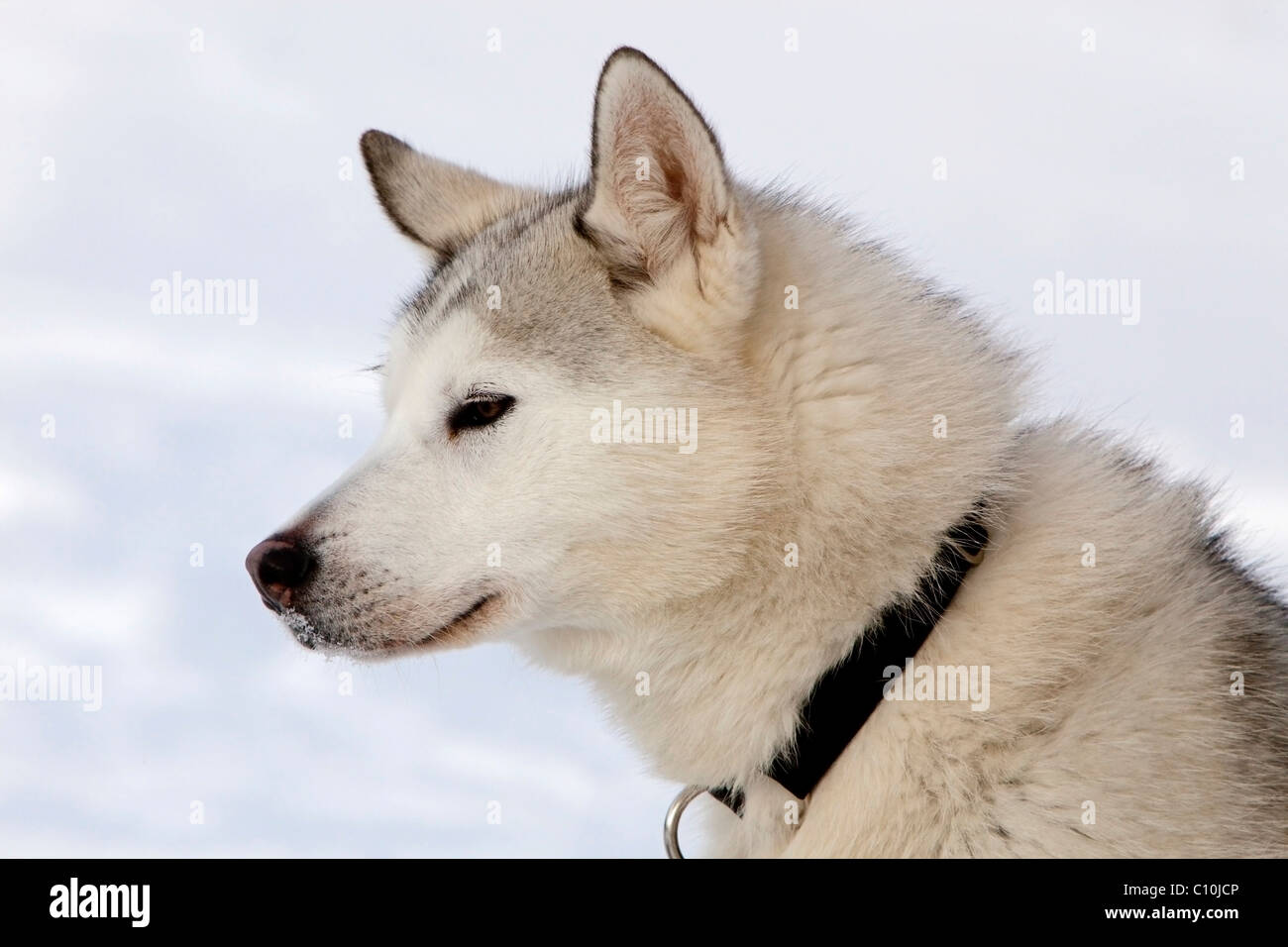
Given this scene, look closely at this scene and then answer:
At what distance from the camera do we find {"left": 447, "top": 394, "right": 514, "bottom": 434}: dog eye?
4.26m

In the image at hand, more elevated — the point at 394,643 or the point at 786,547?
the point at 786,547

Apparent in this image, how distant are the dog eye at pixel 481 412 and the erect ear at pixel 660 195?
59 cm

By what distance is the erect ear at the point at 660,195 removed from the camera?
13.3 ft

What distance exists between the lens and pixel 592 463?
13.5ft

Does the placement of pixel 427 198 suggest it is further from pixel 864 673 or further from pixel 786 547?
pixel 864 673

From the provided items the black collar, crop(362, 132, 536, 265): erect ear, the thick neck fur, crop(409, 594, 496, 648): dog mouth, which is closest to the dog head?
crop(409, 594, 496, 648): dog mouth

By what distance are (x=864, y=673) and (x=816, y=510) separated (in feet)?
1.72

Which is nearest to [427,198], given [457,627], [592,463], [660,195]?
[660,195]

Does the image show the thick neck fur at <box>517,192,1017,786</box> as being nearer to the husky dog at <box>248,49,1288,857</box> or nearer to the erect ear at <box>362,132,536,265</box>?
the husky dog at <box>248,49,1288,857</box>

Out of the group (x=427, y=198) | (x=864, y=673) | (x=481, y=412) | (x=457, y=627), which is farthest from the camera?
(x=427, y=198)

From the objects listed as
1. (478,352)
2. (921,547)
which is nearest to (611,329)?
(478,352)

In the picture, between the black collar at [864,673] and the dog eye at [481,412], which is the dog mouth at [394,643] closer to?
the dog eye at [481,412]

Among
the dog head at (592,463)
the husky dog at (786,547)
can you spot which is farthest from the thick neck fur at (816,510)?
the dog head at (592,463)

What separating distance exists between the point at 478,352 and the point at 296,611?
105 cm
